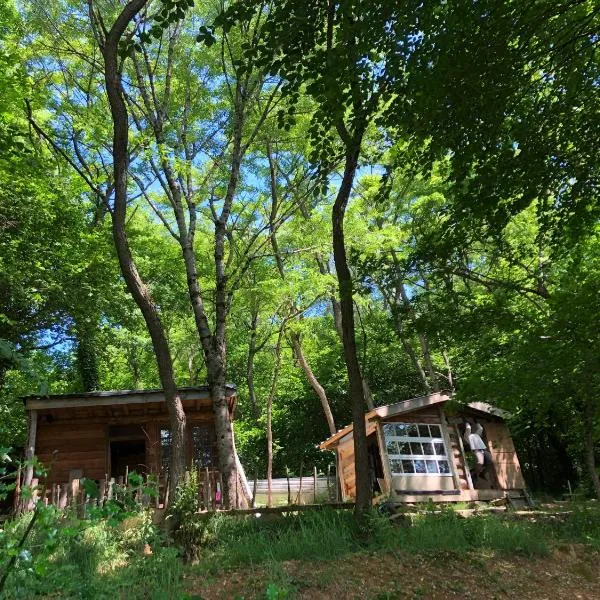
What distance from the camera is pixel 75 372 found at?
67.9 feet

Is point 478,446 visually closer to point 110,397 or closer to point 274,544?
point 110,397

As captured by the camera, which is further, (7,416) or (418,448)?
(7,416)

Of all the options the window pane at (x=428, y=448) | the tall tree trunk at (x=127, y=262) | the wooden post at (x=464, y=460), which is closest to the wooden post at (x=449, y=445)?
the wooden post at (x=464, y=460)

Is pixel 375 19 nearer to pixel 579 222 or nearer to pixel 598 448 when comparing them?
pixel 579 222

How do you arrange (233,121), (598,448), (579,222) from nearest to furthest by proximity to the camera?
(579,222) < (233,121) < (598,448)

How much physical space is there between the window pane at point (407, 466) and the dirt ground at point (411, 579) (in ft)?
31.6

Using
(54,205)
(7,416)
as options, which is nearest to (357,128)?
(54,205)

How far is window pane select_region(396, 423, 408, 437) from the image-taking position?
632 inches

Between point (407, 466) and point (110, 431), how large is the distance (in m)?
8.69

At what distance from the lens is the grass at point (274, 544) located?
5379 mm

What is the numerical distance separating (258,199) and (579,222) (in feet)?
44.7

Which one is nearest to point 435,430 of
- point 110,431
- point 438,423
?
point 438,423

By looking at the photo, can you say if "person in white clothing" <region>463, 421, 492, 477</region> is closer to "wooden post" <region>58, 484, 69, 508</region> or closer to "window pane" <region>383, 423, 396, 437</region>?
"window pane" <region>383, 423, 396, 437</region>

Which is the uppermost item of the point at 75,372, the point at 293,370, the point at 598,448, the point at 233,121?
the point at 233,121
